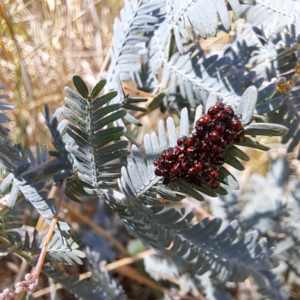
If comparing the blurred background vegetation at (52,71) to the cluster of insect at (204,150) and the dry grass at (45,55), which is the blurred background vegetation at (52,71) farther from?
the cluster of insect at (204,150)

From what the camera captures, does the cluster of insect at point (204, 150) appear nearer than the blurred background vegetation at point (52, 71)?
Yes

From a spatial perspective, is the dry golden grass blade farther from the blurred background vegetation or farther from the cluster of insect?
the cluster of insect

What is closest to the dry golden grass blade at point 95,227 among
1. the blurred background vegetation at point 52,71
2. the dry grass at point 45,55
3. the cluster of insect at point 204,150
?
the blurred background vegetation at point 52,71

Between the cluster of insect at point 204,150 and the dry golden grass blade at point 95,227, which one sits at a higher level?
the cluster of insect at point 204,150

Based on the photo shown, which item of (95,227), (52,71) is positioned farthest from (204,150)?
(52,71)

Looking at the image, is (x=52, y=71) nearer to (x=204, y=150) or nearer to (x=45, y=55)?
(x=45, y=55)

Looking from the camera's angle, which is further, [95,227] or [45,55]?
[45,55]

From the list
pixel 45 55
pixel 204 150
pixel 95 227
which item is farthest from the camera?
pixel 45 55

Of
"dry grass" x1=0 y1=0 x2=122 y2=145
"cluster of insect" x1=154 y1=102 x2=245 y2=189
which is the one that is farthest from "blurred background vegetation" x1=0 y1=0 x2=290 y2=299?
"cluster of insect" x1=154 y1=102 x2=245 y2=189

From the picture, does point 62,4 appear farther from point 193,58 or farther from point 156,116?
point 193,58
